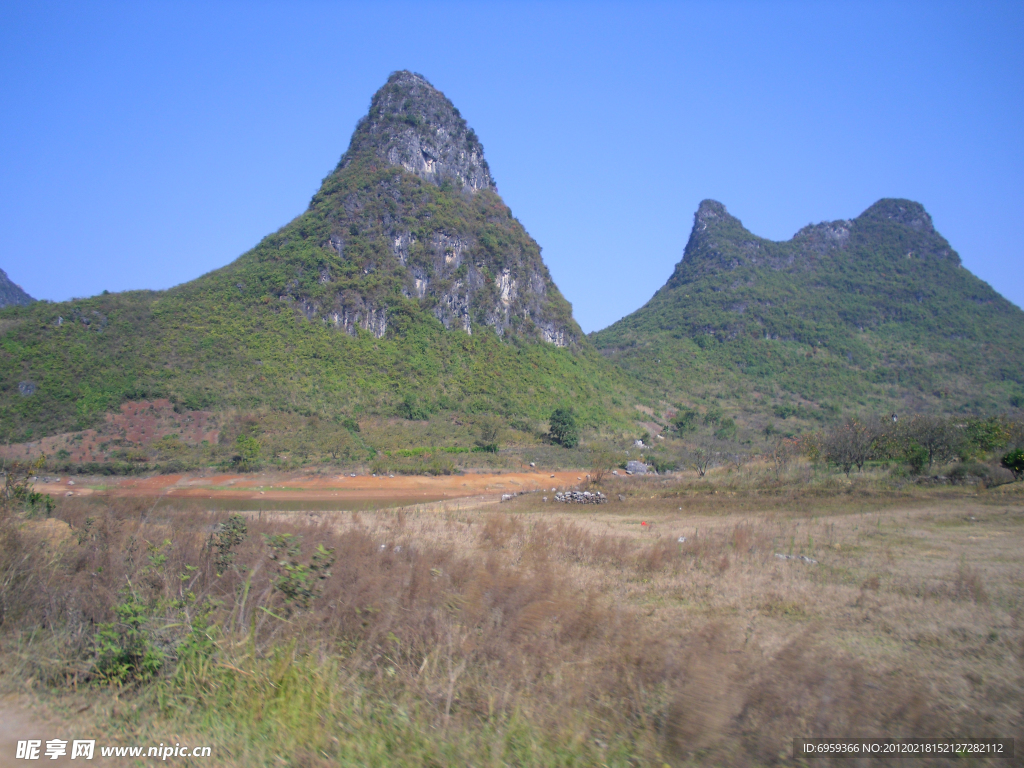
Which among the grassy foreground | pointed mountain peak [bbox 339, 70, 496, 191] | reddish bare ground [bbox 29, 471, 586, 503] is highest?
pointed mountain peak [bbox 339, 70, 496, 191]

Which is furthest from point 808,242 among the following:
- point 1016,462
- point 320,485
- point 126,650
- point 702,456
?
point 126,650

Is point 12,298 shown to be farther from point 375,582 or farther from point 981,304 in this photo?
point 981,304

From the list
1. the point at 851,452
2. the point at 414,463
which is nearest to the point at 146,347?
the point at 414,463

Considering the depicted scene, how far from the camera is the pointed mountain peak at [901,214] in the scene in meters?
140

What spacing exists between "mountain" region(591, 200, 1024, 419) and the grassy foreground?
7912cm

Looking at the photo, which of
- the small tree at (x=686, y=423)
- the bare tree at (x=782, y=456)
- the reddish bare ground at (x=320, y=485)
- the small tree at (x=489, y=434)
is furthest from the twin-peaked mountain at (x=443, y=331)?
the bare tree at (x=782, y=456)

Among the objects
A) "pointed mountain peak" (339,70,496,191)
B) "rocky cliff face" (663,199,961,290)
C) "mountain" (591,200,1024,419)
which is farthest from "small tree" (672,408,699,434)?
"rocky cliff face" (663,199,961,290)

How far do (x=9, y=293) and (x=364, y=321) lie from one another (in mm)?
69268

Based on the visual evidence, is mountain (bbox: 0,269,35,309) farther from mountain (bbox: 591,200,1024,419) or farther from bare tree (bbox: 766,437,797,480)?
bare tree (bbox: 766,437,797,480)

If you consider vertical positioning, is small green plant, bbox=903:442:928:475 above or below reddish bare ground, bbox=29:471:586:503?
above

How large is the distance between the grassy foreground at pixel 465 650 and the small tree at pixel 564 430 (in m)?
41.7

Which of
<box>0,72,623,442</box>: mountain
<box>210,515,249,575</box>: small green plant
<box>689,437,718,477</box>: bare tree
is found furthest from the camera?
<box>0,72,623,442</box>: mountain

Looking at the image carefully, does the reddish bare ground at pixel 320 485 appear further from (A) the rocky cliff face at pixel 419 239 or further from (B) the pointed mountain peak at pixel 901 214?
(B) the pointed mountain peak at pixel 901 214

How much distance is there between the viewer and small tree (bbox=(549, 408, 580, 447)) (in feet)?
167
